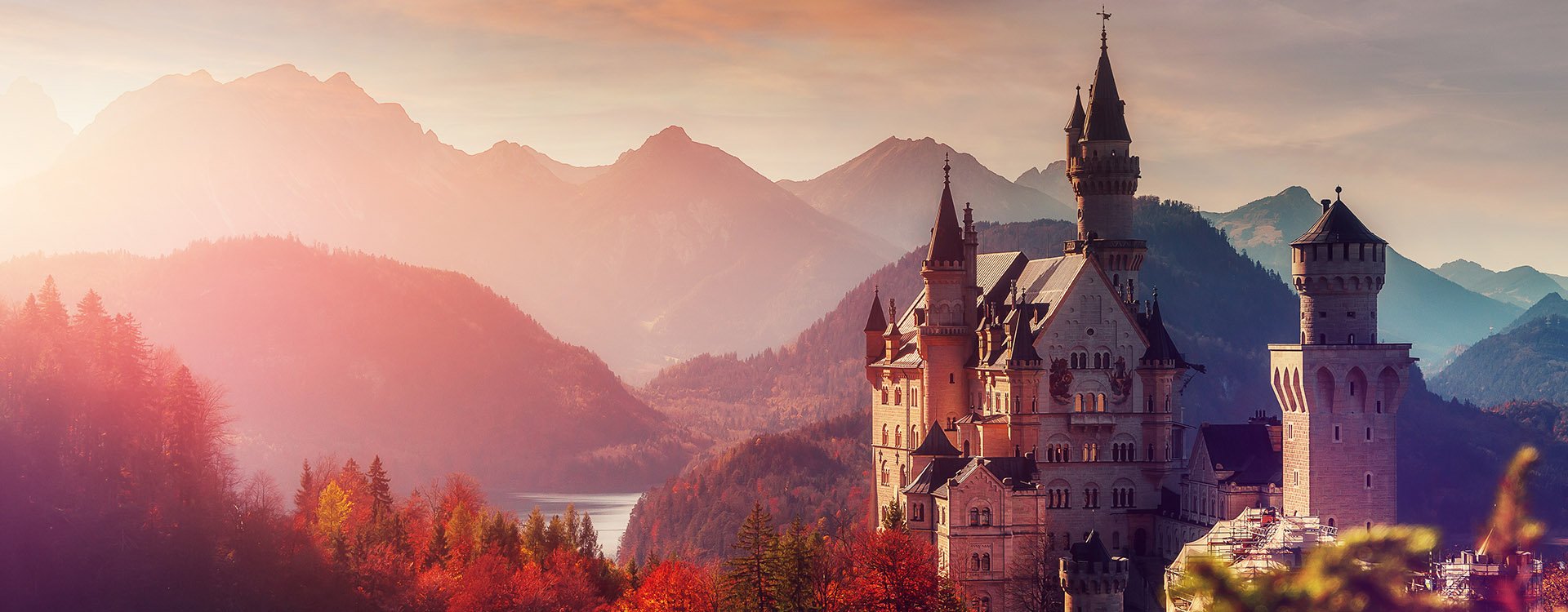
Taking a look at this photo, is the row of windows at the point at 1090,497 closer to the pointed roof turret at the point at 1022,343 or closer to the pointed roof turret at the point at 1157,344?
the pointed roof turret at the point at 1157,344

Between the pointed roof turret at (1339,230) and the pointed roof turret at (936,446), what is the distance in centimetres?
2651

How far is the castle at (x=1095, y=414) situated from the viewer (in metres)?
93.5

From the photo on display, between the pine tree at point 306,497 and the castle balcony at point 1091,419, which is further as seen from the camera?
the pine tree at point 306,497

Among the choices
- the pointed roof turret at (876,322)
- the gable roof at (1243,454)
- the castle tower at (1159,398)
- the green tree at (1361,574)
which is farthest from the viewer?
the pointed roof turret at (876,322)

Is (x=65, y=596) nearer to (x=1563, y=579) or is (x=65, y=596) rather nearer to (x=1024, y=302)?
(x=1024, y=302)

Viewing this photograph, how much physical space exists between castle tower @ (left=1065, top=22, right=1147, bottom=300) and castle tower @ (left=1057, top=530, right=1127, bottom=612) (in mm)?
27693

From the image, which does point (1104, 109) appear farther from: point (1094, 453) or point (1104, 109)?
point (1094, 453)

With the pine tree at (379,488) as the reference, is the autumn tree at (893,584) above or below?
below

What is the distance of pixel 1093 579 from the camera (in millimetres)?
96688

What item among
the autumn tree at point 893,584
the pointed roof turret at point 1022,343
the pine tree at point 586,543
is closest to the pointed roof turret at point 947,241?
the pointed roof turret at point 1022,343

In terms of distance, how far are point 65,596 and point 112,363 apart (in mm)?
21221

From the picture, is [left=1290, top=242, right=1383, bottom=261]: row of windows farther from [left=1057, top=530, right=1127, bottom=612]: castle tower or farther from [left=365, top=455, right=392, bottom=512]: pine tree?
[left=365, top=455, right=392, bottom=512]: pine tree

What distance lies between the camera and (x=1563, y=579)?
294 ft

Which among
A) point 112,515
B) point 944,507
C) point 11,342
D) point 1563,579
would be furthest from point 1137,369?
point 11,342
